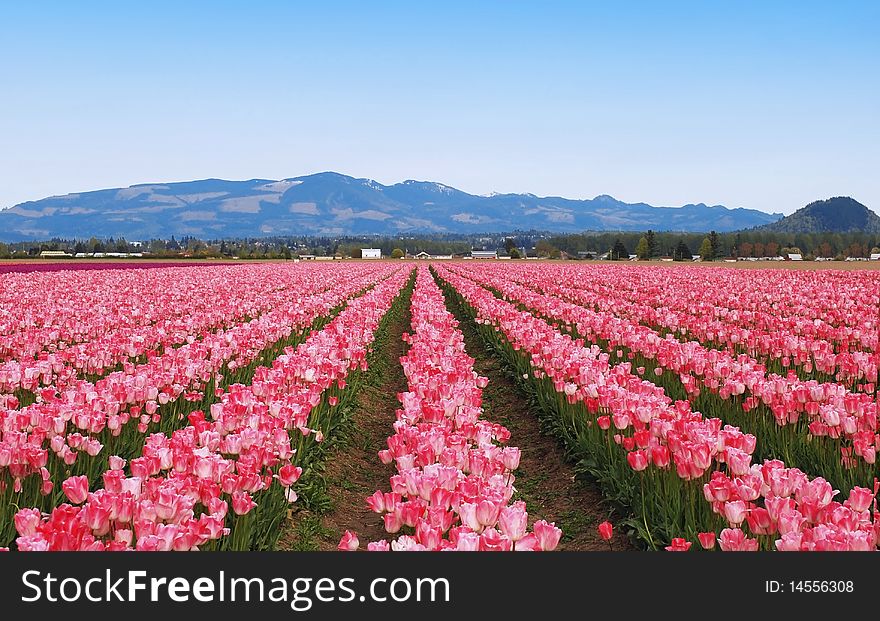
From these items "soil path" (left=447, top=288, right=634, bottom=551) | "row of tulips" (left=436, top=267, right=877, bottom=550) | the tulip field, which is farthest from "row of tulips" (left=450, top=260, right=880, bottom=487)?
"soil path" (left=447, top=288, right=634, bottom=551)

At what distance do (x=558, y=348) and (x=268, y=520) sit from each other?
13.5 feet

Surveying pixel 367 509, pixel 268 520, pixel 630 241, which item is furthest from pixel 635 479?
pixel 630 241

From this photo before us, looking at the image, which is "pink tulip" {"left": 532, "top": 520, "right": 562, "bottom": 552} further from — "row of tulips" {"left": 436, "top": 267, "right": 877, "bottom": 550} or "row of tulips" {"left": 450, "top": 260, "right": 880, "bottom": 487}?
"row of tulips" {"left": 450, "top": 260, "right": 880, "bottom": 487}

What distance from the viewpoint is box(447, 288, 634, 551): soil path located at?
5656 mm

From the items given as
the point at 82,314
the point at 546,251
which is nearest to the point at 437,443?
the point at 82,314

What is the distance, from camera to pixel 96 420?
5.04m

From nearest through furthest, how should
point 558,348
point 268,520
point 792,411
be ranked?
point 268,520
point 792,411
point 558,348

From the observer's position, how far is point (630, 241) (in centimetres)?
17900

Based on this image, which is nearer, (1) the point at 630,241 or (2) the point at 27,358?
(2) the point at 27,358

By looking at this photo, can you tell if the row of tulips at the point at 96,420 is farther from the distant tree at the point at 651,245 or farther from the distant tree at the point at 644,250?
the distant tree at the point at 651,245

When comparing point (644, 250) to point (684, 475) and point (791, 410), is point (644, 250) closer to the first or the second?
point (791, 410)

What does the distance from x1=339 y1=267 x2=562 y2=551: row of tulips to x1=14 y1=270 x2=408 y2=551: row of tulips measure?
670mm
